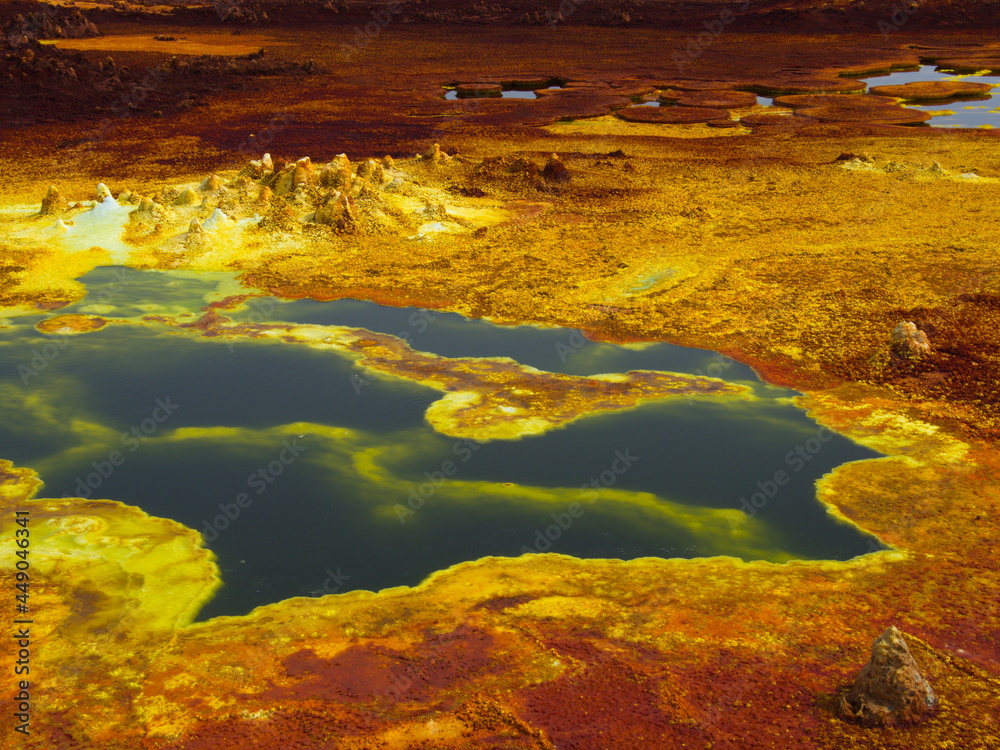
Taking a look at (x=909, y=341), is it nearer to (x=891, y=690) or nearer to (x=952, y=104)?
(x=891, y=690)

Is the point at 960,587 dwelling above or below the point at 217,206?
below

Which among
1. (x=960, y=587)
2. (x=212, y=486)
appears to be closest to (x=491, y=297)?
(x=212, y=486)

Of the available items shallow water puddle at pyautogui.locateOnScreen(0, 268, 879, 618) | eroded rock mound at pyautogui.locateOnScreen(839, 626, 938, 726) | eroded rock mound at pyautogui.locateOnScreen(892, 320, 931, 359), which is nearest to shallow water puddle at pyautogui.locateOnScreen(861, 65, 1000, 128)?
eroded rock mound at pyautogui.locateOnScreen(892, 320, 931, 359)

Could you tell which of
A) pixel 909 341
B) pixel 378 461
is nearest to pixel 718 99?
pixel 909 341

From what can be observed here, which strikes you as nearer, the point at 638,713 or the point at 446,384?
the point at 638,713

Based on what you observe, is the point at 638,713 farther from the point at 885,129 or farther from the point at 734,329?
the point at 885,129

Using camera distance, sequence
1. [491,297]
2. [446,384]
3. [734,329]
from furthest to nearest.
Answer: [491,297] < [734,329] < [446,384]

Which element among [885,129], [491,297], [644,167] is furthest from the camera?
[885,129]

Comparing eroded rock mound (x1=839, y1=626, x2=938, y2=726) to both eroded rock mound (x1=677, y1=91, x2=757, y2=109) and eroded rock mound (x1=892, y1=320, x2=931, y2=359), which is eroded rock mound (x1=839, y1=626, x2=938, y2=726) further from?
eroded rock mound (x1=677, y1=91, x2=757, y2=109)
